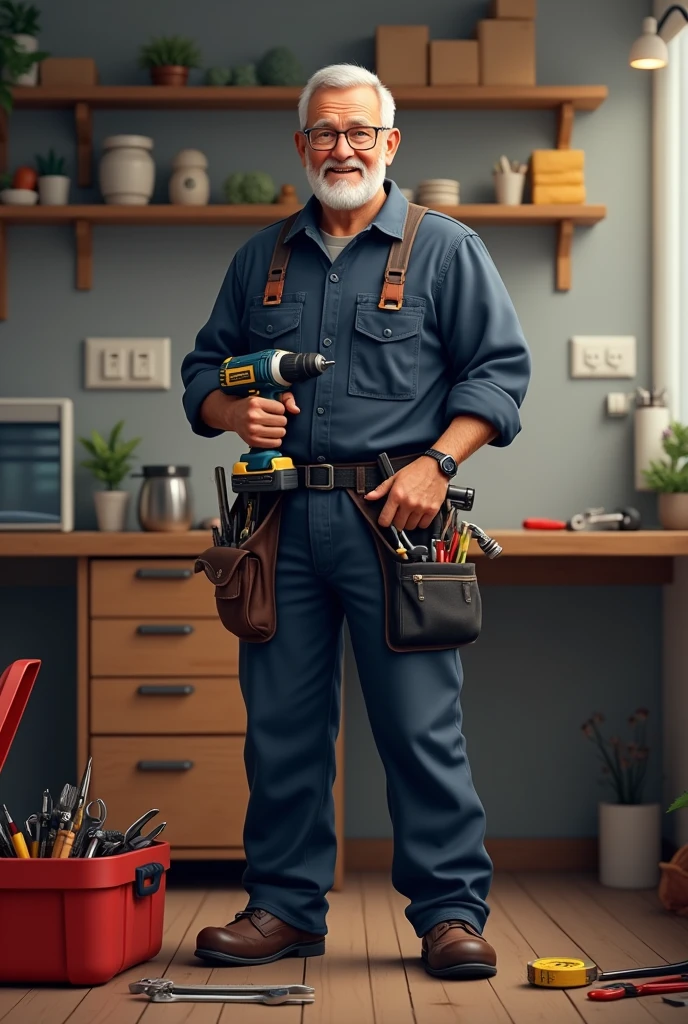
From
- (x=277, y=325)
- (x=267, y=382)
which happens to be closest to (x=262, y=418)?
(x=267, y=382)

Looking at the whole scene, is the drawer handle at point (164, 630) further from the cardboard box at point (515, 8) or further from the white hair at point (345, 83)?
the cardboard box at point (515, 8)

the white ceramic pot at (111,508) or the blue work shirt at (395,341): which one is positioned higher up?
the blue work shirt at (395,341)

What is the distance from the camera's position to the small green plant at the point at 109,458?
11.5 ft

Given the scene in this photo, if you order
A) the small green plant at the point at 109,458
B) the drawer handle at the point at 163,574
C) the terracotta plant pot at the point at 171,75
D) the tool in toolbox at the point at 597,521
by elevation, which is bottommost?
the drawer handle at the point at 163,574

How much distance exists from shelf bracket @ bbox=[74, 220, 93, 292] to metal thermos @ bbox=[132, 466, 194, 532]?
600 millimetres

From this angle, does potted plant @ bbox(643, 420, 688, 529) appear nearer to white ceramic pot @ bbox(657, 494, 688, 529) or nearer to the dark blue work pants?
white ceramic pot @ bbox(657, 494, 688, 529)

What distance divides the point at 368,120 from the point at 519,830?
6.72 ft

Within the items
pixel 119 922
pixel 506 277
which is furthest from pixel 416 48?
pixel 119 922

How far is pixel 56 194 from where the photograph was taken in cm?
355

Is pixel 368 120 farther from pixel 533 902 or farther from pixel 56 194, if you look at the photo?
pixel 533 902

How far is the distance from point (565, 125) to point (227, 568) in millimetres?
1871

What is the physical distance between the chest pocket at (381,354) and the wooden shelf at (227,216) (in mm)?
1177

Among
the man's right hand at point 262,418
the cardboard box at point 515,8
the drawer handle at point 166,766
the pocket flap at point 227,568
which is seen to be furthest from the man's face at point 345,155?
the drawer handle at point 166,766

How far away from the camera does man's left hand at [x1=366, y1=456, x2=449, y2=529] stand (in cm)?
225
